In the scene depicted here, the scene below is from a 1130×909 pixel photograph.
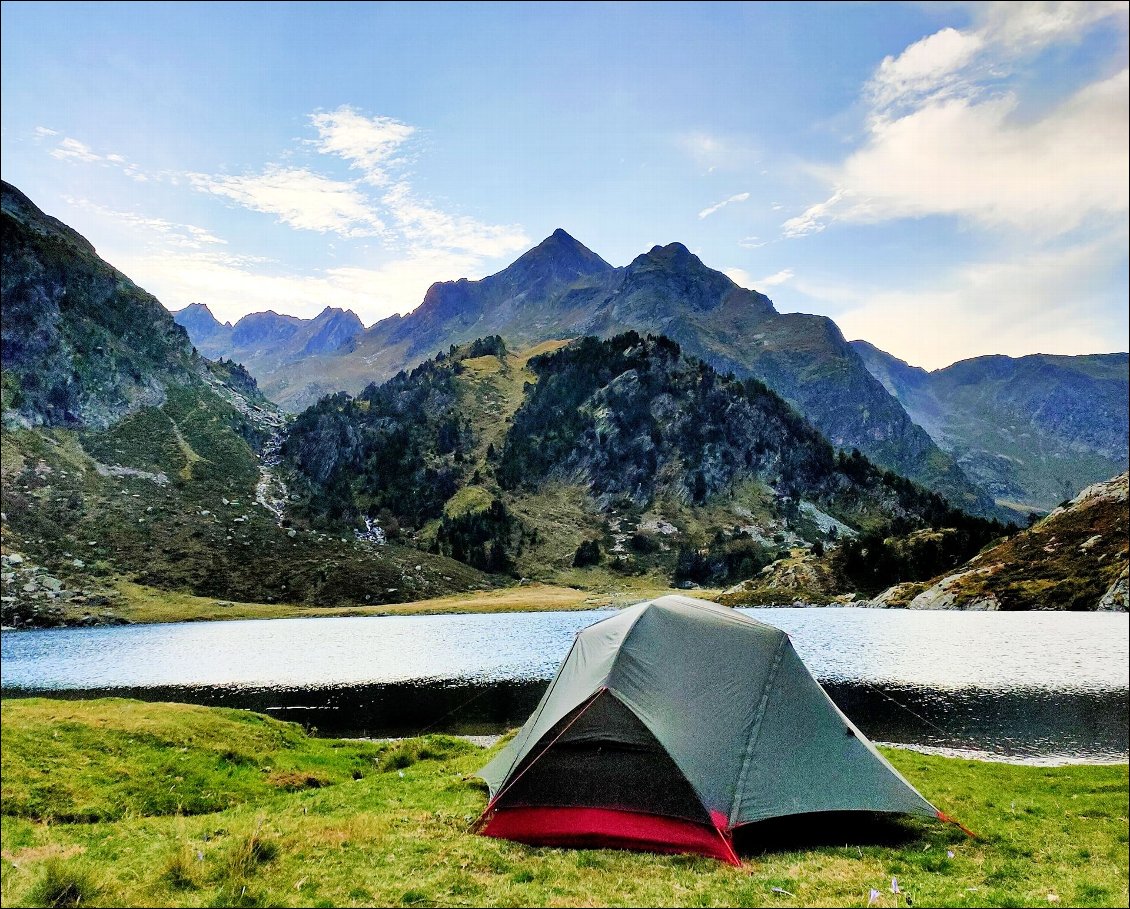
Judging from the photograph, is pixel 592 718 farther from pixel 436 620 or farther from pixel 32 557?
pixel 32 557

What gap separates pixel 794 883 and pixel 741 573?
187 metres

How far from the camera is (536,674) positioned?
188 feet

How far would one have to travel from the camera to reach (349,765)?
90.2ft

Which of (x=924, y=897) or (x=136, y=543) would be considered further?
(x=136, y=543)

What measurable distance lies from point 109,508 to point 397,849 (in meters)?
174

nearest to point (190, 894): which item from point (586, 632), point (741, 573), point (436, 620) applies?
point (586, 632)

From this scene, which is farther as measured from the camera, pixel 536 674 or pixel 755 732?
pixel 536 674

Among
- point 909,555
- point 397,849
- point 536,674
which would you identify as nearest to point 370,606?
point 536,674

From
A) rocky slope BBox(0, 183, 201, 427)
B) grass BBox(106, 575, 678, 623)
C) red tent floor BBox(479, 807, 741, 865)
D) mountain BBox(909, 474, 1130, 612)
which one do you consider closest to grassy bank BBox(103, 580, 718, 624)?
grass BBox(106, 575, 678, 623)

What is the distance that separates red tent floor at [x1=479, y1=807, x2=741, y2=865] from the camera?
530 inches

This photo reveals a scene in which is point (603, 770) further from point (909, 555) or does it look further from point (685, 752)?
point (909, 555)

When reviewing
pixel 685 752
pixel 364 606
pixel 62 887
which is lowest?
pixel 364 606

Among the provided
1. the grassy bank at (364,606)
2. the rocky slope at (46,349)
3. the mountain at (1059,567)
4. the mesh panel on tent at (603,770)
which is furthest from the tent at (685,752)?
the rocky slope at (46,349)

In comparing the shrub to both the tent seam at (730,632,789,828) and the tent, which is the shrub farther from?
the tent seam at (730,632,789,828)
